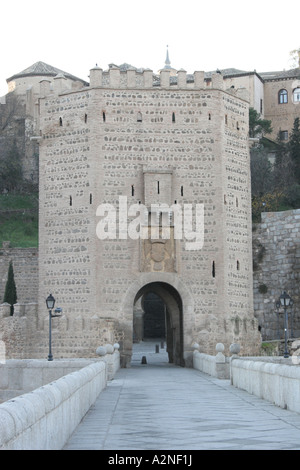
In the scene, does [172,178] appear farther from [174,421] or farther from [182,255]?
[174,421]

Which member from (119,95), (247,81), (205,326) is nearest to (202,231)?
(205,326)

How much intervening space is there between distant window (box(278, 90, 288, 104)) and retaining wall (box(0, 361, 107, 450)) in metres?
53.9

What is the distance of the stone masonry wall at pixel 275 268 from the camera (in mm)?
34469

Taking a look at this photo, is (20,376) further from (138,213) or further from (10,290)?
(10,290)

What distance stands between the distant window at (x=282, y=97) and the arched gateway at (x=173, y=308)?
3619 centimetres

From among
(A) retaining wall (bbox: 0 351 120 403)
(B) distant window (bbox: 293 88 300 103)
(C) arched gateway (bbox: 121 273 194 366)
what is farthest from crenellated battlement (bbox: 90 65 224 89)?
(B) distant window (bbox: 293 88 300 103)

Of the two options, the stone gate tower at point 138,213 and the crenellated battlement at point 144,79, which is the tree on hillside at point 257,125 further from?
the stone gate tower at point 138,213

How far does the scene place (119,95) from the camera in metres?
27.0

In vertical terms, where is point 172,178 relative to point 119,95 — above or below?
below

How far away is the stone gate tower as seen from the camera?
86.0ft

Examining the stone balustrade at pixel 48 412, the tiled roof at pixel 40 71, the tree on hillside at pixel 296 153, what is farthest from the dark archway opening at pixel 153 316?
the stone balustrade at pixel 48 412

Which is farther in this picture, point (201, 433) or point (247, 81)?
point (247, 81)

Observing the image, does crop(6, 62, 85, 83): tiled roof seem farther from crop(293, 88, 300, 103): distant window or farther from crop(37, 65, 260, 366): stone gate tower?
crop(37, 65, 260, 366): stone gate tower
